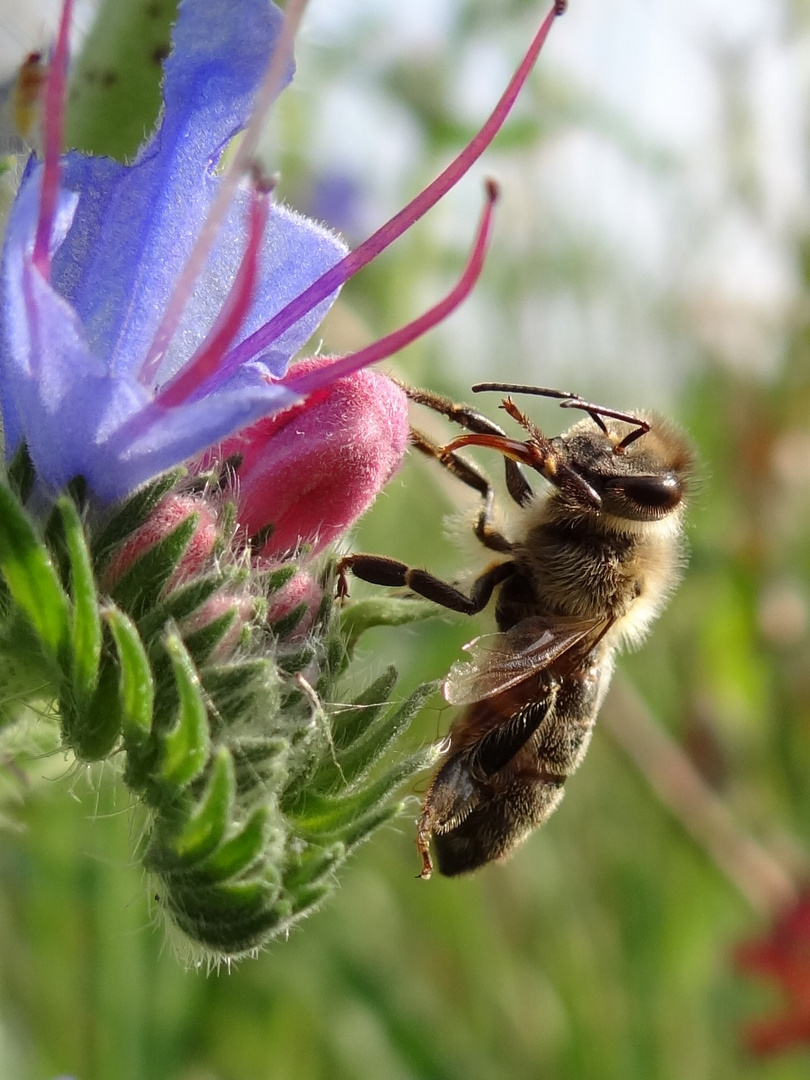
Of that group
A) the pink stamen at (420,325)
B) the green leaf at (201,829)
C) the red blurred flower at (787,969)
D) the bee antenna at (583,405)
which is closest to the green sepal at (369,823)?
the green leaf at (201,829)

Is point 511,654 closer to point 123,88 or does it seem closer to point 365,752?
point 365,752

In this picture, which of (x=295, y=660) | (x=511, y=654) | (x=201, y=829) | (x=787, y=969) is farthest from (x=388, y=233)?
(x=787, y=969)

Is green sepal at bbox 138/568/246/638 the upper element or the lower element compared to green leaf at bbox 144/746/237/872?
upper

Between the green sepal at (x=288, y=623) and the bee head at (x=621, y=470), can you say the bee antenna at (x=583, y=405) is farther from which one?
the green sepal at (x=288, y=623)

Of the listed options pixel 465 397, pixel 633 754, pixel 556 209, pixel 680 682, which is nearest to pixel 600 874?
pixel 680 682

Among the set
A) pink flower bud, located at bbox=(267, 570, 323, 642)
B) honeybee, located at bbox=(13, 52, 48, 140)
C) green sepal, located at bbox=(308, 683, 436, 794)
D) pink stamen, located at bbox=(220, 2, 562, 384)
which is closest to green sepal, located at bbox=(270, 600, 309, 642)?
pink flower bud, located at bbox=(267, 570, 323, 642)

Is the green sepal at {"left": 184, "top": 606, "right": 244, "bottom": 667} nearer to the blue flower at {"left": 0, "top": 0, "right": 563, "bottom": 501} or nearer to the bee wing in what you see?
the blue flower at {"left": 0, "top": 0, "right": 563, "bottom": 501}
